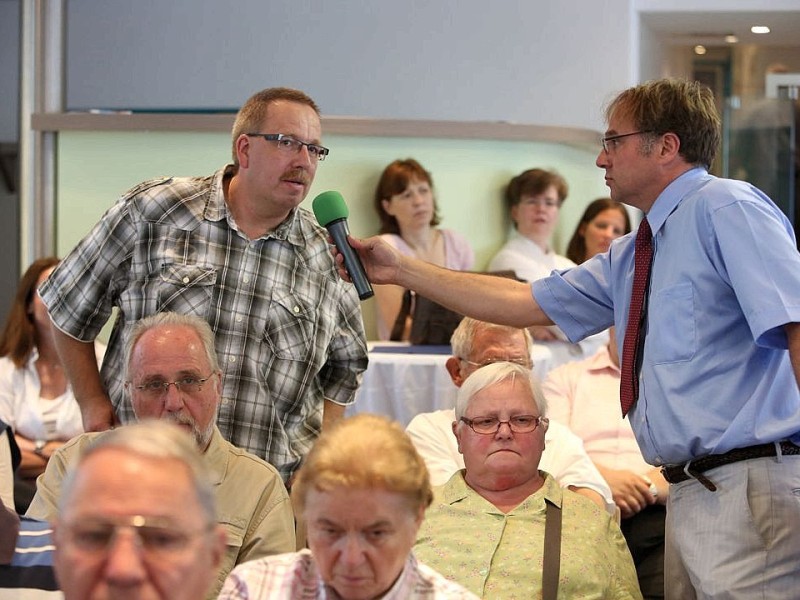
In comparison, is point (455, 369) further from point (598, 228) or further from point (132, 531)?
point (598, 228)

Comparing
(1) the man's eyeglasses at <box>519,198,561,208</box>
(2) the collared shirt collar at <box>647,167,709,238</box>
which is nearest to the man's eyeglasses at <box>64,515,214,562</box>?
(2) the collared shirt collar at <box>647,167,709,238</box>

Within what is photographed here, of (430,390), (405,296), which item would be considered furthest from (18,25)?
(430,390)

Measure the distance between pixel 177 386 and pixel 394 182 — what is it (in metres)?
3.25

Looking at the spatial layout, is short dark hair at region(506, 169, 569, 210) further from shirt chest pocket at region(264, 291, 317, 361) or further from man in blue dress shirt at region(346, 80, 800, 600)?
man in blue dress shirt at region(346, 80, 800, 600)

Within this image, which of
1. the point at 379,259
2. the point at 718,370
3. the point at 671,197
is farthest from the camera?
the point at 379,259

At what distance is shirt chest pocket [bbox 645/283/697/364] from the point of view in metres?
2.61

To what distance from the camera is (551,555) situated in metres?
2.86

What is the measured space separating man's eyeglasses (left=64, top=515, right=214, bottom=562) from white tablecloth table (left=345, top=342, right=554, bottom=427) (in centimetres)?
309

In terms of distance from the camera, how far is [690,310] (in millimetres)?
2611

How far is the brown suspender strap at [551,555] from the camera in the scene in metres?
2.82

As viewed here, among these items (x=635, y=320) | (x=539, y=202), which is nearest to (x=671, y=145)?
(x=635, y=320)

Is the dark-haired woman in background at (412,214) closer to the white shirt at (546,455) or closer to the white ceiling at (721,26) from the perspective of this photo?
the white ceiling at (721,26)

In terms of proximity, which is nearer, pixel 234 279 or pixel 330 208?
pixel 330 208

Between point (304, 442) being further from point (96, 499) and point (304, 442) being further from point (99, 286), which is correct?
point (96, 499)
